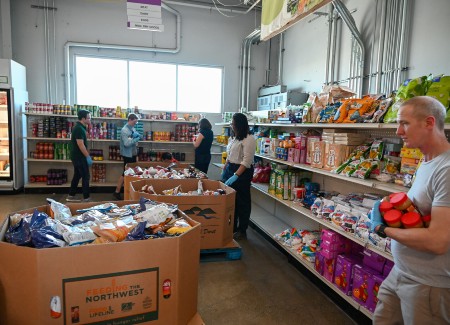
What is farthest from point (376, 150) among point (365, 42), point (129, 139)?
point (129, 139)

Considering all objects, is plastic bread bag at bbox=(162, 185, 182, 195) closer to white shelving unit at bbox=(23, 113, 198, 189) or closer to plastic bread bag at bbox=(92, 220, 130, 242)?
plastic bread bag at bbox=(92, 220, 130, 242)

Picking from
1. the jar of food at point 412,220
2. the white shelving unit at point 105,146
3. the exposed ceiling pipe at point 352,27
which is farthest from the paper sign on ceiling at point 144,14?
the jar of food at point 412,220

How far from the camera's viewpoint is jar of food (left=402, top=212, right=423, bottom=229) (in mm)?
1562

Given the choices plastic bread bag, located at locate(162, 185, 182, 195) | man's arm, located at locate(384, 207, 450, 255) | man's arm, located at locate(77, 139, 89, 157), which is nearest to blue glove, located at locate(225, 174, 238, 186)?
plastic bread bag, located at locate(162, 185, 182, 195)

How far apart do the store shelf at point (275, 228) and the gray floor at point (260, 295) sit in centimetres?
18

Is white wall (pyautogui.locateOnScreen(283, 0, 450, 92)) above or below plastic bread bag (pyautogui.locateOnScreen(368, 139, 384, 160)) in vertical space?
above

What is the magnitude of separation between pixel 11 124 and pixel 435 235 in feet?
25.6

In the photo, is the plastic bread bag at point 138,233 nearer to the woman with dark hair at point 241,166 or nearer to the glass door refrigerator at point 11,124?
the woman with dark hair at point 241,166

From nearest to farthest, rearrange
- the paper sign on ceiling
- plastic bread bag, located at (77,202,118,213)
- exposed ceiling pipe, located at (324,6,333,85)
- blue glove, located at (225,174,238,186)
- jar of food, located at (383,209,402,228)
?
jar of food, located at (383,209,402,228) < plastic bread bag, located at (77,202,118,213) < blue glove, located at (225,174,238,186) < the paper sign on ceiling < exposed ceiling pipe, located at (324,6,333,85)

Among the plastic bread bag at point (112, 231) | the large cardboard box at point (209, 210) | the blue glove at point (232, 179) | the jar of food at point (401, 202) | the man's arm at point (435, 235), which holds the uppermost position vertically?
the jar of food at point (401, 202)

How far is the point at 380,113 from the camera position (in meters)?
2.70

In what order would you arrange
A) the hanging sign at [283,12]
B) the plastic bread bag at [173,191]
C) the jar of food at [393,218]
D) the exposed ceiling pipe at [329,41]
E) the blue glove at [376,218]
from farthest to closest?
1. the exposed ceiling pipe at [329,41]
2. the plastic bread bag at [173,191]
3. the hanging sign at [283,12]
4. the blue glove at [376,218]
5. the jar of food at [393,218]

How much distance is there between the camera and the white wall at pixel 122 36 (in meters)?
7.80

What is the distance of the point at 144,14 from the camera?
5422 millimetres
